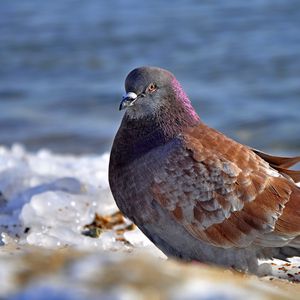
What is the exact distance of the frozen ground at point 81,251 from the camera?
2117 millimetres

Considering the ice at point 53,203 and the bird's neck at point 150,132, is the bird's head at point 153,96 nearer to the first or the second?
the bird's neck at point 150,132

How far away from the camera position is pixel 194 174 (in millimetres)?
4559

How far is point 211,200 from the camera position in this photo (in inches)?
179

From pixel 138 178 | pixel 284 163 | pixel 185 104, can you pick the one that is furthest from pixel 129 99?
pixel 284 163

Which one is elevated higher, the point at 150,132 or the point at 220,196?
the point at 150,132

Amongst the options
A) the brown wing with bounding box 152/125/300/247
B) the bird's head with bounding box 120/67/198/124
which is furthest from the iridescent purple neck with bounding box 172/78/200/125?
the brown wing with bounding box 152/125/300/247

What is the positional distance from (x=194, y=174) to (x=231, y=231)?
35 centimetres

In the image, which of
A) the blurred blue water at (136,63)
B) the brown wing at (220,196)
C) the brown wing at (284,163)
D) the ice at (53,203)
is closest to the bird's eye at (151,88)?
the brown wing at (220,196)

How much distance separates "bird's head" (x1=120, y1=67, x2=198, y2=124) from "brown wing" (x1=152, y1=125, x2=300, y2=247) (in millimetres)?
386

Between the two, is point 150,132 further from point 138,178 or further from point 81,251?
point 81,251

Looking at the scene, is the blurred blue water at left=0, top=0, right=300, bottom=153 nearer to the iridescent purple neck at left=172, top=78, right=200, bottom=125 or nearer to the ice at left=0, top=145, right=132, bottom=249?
the ice at left=0, top=145, right=132, bottom=249

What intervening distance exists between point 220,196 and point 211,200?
5cm

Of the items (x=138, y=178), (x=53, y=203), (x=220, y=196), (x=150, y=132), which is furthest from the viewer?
(x=53, y=203)

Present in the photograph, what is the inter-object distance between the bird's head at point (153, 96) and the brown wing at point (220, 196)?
0.39 meters
